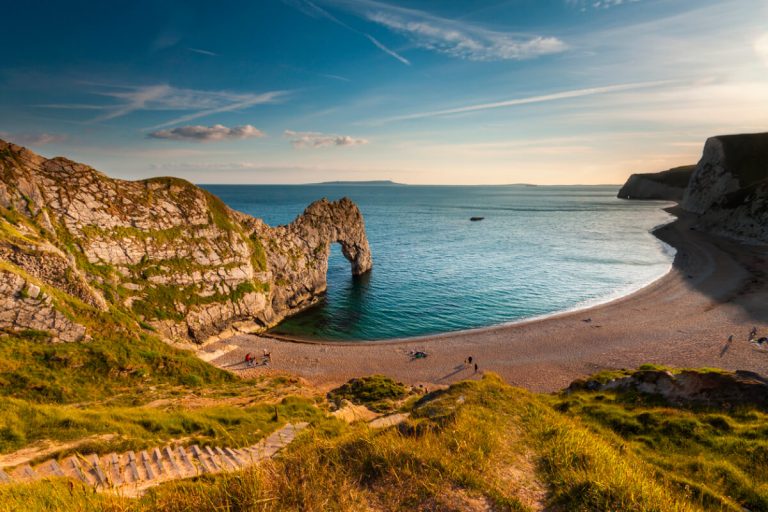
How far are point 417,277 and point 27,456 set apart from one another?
58110 millimetres

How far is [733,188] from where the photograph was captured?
343 feet

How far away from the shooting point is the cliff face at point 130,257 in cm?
2569

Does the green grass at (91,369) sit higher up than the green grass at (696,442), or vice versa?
the green grass at (696,442)

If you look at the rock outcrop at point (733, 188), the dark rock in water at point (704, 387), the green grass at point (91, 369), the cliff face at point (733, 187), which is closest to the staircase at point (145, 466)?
the green grass at point (91, 369)

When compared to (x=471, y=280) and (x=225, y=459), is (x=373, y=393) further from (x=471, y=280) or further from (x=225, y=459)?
(x=471, y=280)

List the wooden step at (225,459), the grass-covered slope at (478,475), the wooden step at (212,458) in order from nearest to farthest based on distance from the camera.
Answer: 1. the grass-covered slope at (478,475)
2. the wooden step at (212,458)
3. the wooden step at (225,459)

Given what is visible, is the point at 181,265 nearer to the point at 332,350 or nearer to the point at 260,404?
the point at 332,350

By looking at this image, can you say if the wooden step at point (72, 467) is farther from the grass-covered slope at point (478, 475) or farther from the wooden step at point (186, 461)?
the grass-covered slope at point (478, 475)

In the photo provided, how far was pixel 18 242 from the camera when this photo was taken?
2653 centimetres

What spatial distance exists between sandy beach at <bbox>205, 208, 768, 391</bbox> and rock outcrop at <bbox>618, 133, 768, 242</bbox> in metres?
43.9

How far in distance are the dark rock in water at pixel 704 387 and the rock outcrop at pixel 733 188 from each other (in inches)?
3635

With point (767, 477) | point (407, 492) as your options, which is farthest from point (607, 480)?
point (767, 477)

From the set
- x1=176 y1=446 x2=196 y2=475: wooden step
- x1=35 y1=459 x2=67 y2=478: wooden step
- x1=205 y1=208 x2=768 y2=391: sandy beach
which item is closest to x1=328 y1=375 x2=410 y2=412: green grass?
x1=205 y1=208 x2=768 y2=391: sandy beach

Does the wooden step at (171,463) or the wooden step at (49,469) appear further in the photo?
the wooden step at (171,463)
